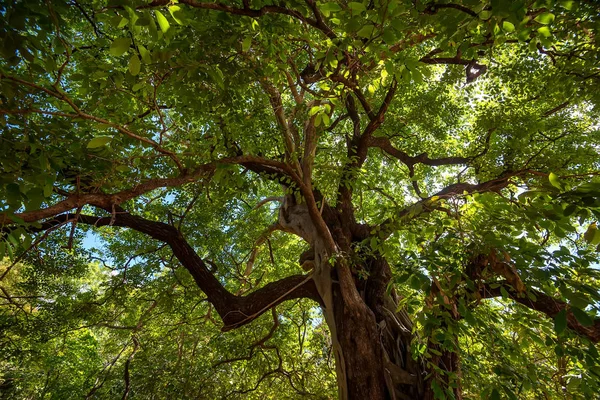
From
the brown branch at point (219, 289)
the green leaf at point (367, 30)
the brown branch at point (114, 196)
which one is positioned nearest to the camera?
the green leaf at point (367, 30)

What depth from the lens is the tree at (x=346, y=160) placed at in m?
1.65

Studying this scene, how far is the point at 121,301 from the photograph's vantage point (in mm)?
5289

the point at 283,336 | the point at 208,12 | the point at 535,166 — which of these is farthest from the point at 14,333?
the point at 535,166

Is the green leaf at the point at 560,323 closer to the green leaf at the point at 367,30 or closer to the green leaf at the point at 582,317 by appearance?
the green leaf at the point at 582,317

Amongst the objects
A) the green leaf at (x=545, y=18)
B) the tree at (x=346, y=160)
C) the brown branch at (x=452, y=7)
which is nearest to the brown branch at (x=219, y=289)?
the tree at (x=346, y=160)

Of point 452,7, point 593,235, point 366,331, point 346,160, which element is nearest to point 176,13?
point 452,7

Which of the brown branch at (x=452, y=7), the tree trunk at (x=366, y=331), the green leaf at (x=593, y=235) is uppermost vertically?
the brown branch at (x=452, y=7)

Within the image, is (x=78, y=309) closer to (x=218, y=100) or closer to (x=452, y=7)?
(x=218, y=100)

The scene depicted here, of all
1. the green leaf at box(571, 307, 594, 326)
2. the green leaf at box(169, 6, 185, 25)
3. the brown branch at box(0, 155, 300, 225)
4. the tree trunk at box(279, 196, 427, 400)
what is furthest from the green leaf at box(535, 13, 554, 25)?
the tree trunk at box(279, 196, 427, 400)

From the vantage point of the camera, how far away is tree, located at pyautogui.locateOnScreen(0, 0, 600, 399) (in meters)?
1.65

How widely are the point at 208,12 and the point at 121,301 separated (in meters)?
4.42

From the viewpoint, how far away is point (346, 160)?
391 cm

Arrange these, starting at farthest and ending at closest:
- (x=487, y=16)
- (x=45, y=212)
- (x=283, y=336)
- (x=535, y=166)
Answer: (x=283, y=336), (x=535, y=166), (x=45, y=212), (x=487, y=16)

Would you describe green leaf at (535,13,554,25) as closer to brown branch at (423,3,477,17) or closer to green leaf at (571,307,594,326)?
brown branch at (423,3,477,17)
